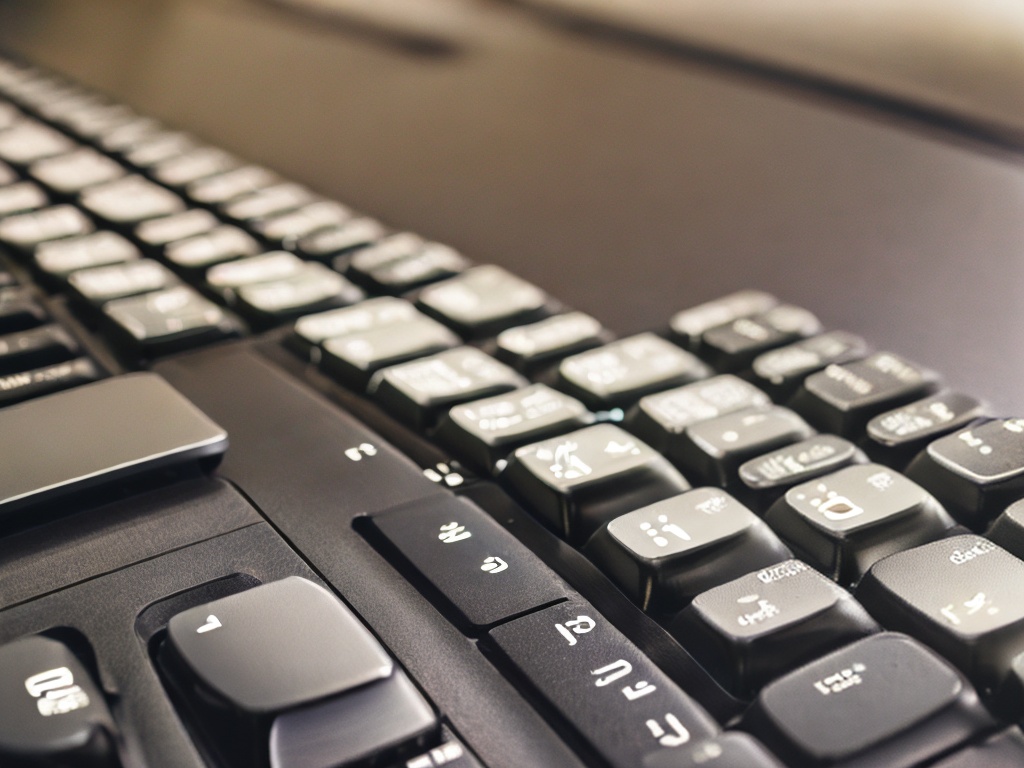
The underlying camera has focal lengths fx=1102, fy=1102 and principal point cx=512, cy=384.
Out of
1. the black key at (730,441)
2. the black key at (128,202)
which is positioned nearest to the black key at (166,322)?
the black key at (128,202)

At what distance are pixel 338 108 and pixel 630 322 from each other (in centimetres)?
38

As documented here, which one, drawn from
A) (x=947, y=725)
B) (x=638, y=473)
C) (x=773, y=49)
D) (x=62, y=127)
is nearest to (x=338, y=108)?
(x=62, y=127)

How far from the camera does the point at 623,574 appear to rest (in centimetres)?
30

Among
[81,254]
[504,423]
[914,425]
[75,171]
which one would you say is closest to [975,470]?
[914,425]

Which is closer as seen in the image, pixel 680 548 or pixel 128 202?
pixel 680 548

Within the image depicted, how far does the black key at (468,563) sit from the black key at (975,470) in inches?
4.5

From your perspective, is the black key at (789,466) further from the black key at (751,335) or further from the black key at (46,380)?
the black key at (46,380)

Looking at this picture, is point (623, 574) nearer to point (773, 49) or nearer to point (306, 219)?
point (306, 219)

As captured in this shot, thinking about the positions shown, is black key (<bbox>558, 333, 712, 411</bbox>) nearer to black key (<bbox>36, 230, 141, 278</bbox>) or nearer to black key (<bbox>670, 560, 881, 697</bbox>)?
black key (<bbox>670, 560, 881, 697</bbox>)

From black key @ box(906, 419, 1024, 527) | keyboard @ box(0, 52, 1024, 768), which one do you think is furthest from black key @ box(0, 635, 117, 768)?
black key @ box(906, 419, 1024, 527)

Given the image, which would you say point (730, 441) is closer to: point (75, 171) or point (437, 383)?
point (437, 383)

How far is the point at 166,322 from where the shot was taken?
0.45 m

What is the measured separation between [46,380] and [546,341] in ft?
0.61

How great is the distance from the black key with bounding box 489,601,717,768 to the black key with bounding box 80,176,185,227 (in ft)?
1.18
